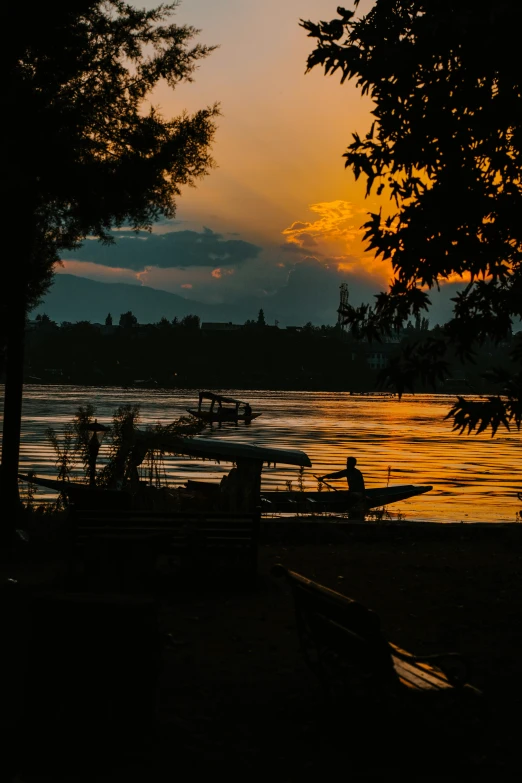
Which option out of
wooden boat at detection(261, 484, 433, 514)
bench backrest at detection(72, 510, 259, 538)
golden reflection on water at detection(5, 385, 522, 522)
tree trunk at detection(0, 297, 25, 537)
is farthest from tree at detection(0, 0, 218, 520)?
wooden boat at detection(261, 484, 433, 514)

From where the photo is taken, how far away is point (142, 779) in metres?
5.00

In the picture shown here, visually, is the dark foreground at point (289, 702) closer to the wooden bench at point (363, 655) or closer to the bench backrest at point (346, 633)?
the wooden bench at point (363, 655)

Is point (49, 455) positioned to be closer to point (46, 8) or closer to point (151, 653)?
point (46, 8)

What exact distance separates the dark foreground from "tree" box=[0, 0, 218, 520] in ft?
13.9

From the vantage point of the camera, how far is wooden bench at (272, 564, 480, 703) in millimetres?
5172

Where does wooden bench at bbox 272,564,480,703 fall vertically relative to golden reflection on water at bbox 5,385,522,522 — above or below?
above

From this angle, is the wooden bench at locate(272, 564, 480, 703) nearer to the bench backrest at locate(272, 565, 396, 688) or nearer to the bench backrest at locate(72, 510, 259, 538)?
the bench backrest at locate(272, 565, 396, 688)

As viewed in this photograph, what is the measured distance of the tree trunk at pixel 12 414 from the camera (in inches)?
514

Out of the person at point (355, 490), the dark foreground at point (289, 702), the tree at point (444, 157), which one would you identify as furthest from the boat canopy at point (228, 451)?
the tree at point (444, 157)

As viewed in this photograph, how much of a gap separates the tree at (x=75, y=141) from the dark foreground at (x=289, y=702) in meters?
4.24

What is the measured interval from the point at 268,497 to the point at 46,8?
13440mm

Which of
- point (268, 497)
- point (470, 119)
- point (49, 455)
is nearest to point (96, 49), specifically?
point (470, 119)

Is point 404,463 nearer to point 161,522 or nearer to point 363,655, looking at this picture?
point 161,522

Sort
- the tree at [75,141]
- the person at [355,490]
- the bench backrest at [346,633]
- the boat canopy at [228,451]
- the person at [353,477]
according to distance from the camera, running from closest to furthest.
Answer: the bench backrest at [346,633], the tree at [75,141], the boat canopy at [228,451], the person at [355,490], the person at [353,477]
